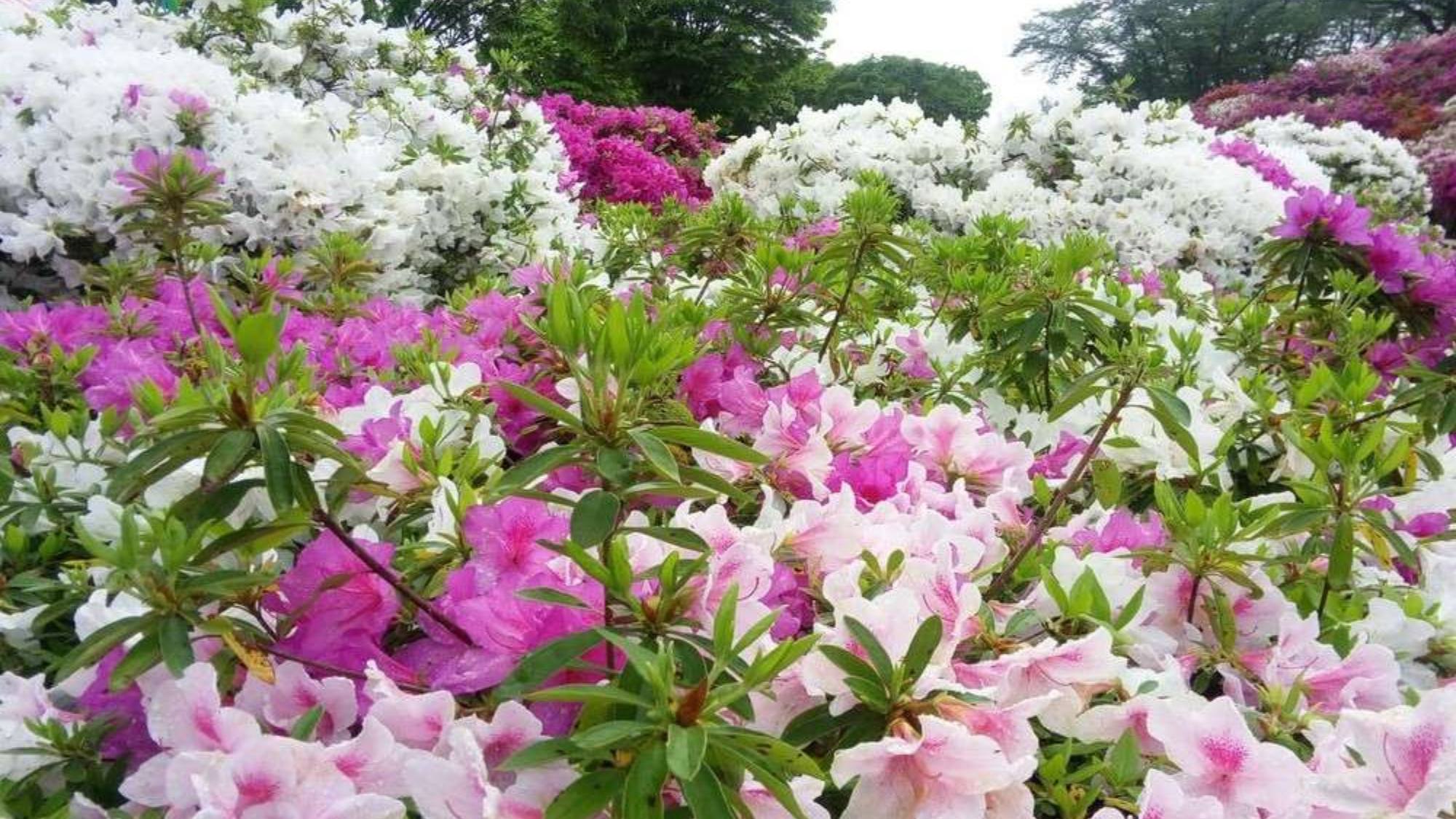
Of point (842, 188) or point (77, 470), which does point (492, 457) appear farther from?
point (842, 188)

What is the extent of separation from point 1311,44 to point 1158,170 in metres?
34.2

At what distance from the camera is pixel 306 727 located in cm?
76

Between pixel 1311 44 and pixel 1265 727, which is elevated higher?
pixel 1311 44

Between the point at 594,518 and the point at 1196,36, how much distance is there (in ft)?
122

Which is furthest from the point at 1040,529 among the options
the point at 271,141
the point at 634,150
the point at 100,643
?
the point at 634,150

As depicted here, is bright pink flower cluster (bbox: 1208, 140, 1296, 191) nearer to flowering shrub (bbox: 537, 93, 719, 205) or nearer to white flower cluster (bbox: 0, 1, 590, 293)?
flowering shrub (bbox: 537, 93, 719, 205)

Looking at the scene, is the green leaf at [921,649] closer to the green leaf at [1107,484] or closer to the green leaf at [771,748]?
the green leaf at [771,748]

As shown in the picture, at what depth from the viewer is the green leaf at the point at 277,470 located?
746 mm

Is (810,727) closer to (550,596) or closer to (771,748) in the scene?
(771,748)

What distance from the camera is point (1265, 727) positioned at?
861 mm

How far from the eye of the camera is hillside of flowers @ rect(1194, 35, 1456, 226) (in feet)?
40.1

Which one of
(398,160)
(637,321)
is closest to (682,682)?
(637,321)

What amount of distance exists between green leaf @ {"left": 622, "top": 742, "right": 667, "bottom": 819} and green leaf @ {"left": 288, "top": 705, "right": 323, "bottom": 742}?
276 mm

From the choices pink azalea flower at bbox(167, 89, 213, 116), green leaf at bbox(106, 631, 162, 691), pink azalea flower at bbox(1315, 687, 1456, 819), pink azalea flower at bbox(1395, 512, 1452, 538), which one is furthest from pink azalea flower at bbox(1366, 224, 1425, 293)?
pink azalea flower at bbox(167, 89, 213, 116)
